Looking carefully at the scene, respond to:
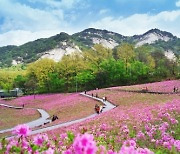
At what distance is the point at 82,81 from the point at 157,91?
1253 inches

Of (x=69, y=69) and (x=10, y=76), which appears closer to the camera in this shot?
(x=69, y=69)

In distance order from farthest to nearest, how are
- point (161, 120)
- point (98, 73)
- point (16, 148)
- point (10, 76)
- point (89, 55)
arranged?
point (10, 76)
point (89, 55)
point (98, 73)
point (161, 120)
point (16, 148)

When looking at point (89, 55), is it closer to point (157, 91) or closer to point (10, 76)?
point (157, 91)

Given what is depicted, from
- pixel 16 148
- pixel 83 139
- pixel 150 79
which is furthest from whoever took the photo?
pixel 150 79

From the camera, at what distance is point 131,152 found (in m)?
3.24

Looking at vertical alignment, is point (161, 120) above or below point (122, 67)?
below

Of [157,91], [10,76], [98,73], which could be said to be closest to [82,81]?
[98,73]

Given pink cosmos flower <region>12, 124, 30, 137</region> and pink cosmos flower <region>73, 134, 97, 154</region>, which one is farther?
pink cosmos flower <region>12, 124, 30, 137</region>

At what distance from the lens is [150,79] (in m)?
74.5

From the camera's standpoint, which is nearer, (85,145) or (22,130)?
(85,145)

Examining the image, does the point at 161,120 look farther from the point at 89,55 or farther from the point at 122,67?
the point at 89,55

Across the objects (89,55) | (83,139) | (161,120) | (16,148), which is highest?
(89,55)

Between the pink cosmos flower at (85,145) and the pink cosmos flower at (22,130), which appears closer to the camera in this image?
the pink cosmos flower at (85,145)

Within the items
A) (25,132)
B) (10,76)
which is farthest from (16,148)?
(10,76)
